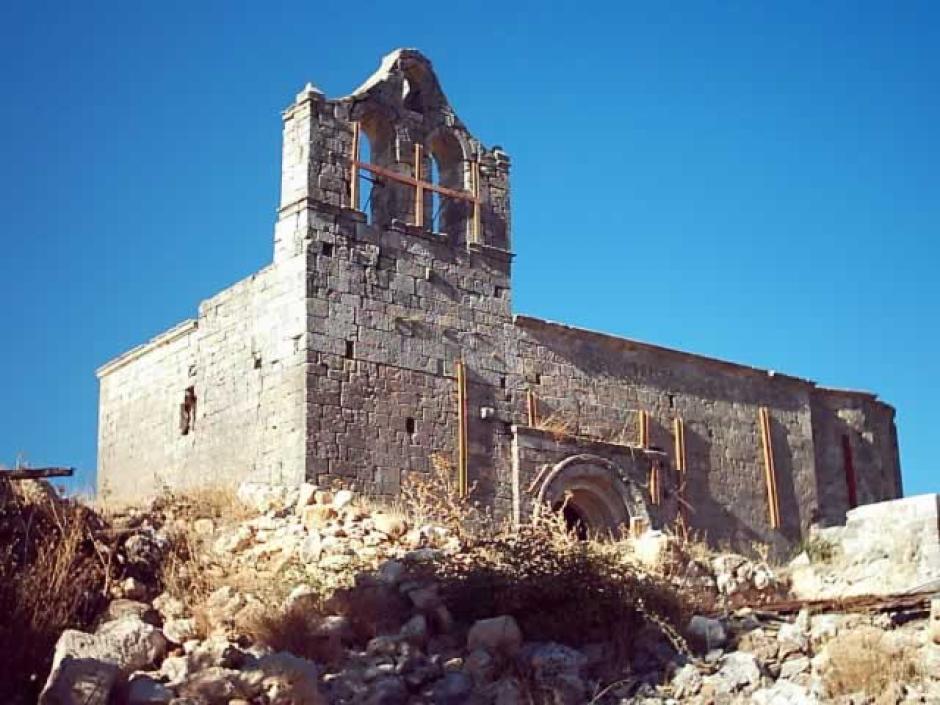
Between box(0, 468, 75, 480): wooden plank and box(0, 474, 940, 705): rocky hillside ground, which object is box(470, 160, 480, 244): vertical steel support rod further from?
box(0, 468, 75, 480): wooden plank

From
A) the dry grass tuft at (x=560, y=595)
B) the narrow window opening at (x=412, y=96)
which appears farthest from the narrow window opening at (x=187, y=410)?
the dry grass tuft at (x=560, y=595)

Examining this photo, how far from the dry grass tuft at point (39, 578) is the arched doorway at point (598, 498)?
8671 mm

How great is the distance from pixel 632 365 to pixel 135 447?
809 cm

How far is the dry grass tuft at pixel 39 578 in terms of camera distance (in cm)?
927

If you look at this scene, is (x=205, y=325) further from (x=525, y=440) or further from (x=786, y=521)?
(x=786, y=521)

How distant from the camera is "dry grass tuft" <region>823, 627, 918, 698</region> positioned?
930 centimetres

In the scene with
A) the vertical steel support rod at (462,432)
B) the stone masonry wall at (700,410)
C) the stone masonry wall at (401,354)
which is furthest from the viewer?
the stone masonry wall at (700,410)

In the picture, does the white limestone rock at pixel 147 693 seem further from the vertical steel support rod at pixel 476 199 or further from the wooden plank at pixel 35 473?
the vertical steel support rod at pixel 476 199

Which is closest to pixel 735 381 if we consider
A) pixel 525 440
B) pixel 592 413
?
pixel 592 413

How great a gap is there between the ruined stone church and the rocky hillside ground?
4.13m

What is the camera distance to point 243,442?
17.4m

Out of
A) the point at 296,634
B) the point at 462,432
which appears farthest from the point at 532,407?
the point at 296,634

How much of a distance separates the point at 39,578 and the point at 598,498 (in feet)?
34.1

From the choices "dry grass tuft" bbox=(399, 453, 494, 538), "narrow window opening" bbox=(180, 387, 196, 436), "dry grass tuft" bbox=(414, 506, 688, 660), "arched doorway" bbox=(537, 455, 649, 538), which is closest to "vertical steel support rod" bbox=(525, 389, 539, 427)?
"arched doorway" bbox=(537, 455, 649, 538)
